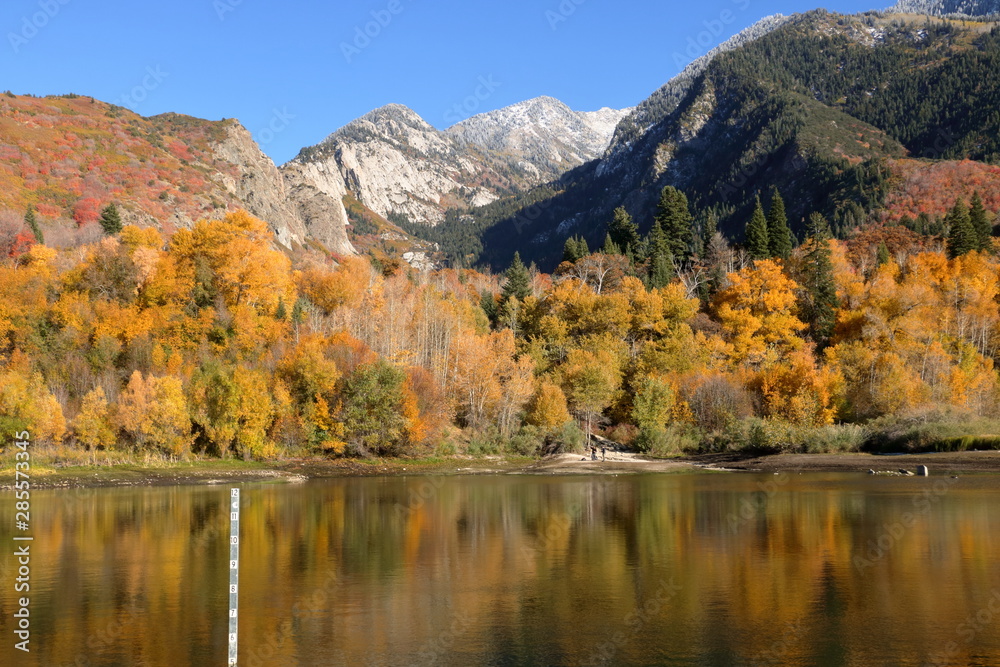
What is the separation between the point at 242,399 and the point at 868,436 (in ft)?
180

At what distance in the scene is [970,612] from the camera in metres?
18.7

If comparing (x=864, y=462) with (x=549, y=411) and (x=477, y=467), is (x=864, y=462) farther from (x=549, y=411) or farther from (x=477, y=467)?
(x=477, y=467)

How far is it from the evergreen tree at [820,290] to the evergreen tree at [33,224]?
89.2 metres

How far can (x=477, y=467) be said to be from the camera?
68.3m

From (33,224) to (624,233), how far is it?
82.5m

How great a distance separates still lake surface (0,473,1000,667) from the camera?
54.8 feet

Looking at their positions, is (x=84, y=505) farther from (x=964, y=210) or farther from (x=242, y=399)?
(x=964, y=210)

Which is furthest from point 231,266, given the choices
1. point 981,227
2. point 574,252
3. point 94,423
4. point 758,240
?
point 981,227

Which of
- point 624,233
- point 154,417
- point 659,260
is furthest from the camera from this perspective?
point 624,233

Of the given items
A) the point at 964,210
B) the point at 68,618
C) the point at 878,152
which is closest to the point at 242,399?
the point at 68,618

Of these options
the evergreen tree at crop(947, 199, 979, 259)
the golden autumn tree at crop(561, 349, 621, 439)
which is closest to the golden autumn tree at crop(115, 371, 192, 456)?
the golden autumn tree at crop(561, 349, 621, 439)

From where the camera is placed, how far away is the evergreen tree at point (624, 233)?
12533cm

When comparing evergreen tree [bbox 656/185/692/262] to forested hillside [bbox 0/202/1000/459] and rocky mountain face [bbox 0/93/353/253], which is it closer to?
forested hillside [bbox 0/202/1000/459]

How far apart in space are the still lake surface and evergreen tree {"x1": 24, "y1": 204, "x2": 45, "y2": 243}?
59.1 m
